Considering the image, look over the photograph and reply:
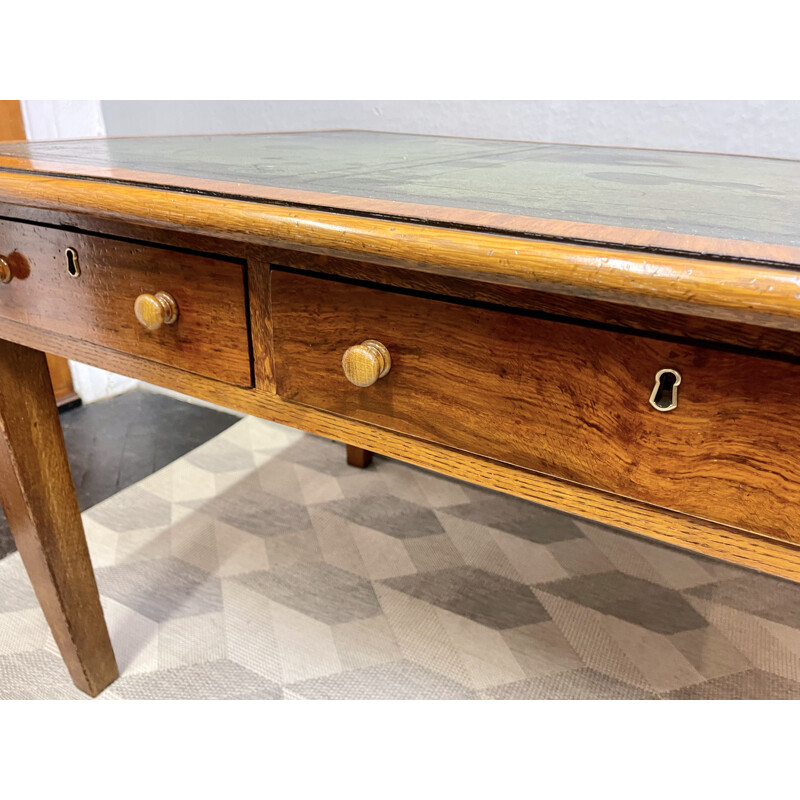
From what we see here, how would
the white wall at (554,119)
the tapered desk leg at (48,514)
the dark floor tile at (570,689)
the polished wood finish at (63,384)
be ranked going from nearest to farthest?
the tapered desk leg at (48,514), the dark floor tile at (570,689), the white wall at (554,119), the polished wood finish at (63,384)

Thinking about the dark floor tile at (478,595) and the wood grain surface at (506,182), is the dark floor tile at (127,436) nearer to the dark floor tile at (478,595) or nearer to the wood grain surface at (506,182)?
the dark floor tile at (478,595)

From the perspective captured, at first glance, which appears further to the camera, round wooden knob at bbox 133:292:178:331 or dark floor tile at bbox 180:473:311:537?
dark floor tile at bbox 180:473:311:537

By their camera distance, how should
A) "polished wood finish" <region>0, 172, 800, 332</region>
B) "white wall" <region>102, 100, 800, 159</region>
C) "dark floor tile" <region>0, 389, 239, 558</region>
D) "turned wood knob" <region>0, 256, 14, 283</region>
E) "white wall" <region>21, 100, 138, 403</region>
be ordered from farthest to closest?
"white wall" <region>21, 100, 138, 403</region> → "dark floor tile" <region>0, 389, 239, 558</region> → "white wall" <region>102, 100, 800, 159</region> → "turned wood knob" <region>0, 256, 14, 283</region> → "polished wood finish" <region>0, 172, 800, 332</region>

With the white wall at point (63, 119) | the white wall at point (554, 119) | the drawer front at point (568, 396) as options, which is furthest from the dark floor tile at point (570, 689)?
the white wall at point (63, 119)

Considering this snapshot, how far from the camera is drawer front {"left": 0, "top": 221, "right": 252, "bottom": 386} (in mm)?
597

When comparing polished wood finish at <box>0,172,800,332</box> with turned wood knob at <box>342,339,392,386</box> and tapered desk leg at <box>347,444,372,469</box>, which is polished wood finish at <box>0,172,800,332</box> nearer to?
turned wood knob at <box>342,339,392,386</box>

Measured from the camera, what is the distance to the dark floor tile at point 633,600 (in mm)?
1207

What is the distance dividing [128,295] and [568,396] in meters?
0.44

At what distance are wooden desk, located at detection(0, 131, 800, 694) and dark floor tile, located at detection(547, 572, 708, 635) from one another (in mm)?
807

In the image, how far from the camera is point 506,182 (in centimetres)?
63

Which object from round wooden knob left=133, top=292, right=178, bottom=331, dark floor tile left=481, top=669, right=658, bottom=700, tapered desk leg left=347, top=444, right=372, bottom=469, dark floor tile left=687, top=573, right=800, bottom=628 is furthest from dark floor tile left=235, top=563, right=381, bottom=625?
round wooden knob left=133, top=292, right=178, bottom=331

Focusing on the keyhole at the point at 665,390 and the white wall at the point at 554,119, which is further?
the white wall at the point at 554,119

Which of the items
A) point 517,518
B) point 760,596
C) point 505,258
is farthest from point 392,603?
point 505,258
